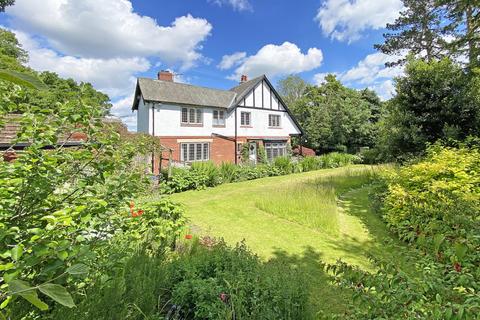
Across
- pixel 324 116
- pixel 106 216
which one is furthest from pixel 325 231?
pixel 324 116

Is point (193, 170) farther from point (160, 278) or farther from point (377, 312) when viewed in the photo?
point (377, 312)

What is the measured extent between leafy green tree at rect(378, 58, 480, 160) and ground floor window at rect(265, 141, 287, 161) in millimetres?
16308

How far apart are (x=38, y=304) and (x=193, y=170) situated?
14.3 meters

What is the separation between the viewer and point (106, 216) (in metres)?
2.55

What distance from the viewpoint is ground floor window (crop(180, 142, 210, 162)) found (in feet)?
68.9

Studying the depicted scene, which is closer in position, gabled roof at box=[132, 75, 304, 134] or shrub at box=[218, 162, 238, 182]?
shrub at box=[218, 162, 238, 182]

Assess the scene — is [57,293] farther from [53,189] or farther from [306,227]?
[306,227]

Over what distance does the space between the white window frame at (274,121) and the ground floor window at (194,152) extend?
303 inches

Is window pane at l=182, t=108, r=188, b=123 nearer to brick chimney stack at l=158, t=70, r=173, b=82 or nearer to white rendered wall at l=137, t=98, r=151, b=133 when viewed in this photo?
white rendered wall at l=137, t=98, r=151, b=133

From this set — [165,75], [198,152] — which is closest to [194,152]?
[198,152]

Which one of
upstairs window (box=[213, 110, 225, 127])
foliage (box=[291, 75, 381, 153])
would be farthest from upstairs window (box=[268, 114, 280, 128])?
foliage (box=[291, 75, 381, 153])

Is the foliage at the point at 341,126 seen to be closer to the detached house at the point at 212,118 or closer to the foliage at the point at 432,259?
the detached house at the point at 212,118

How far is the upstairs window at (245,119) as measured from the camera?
2455cm

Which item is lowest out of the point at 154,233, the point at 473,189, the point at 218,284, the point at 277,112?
the point at 218,284
